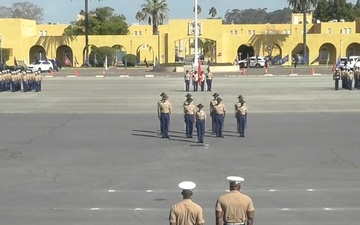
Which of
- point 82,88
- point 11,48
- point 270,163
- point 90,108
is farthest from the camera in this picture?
point 11,48

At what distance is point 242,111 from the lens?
21531mm

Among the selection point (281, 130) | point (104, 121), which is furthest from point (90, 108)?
point (281, 130)

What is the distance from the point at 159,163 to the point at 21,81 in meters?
A: 27.4

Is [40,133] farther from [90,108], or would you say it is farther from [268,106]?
[268,106]

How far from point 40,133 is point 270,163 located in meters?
9.17

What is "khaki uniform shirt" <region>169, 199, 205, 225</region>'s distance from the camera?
24.7ft

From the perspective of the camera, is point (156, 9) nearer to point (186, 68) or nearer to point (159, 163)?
point (186, 68)

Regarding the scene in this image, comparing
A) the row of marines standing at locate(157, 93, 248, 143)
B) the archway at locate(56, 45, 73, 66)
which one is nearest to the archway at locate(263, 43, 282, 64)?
the archway at locate(56, 45, 73, 66)

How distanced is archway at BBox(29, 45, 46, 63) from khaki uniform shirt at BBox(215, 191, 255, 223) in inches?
3176

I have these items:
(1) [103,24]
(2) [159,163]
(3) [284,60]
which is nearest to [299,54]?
(3) [284,60]

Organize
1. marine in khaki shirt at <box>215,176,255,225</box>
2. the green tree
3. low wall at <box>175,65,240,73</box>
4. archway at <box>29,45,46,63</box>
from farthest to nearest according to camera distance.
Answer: the green tree
archway at <box>29,45,46,63</box>
low wall at <box>175,65,240,73</box>
marine in khaki shirt at <box>215,176,255,225</box>

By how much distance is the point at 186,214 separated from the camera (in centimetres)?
754

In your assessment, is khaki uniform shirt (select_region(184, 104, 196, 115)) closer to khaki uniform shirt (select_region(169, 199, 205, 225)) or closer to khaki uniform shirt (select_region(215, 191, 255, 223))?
khaki uniform shirt (select_region(215, 191, 255, 223))

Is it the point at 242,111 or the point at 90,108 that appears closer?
the point at 242,111
